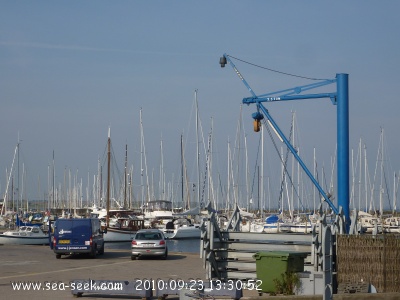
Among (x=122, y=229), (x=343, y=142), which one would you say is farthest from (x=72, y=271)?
(x=122, y=229)

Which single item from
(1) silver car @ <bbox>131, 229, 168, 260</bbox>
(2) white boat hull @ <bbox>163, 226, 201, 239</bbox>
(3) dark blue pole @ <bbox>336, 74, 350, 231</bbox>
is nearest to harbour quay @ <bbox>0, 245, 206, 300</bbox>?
(1) silver car @ <bbox>131, 229, 168, 260</bbox>

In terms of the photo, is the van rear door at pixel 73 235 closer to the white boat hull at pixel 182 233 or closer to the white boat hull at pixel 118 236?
the white boat hull at pixel 118 236

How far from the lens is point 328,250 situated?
44.2ft

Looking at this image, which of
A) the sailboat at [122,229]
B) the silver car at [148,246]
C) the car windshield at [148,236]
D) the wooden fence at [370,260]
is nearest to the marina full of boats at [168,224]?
the sailboat at [122,229]

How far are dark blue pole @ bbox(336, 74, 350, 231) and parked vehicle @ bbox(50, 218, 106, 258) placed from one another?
14.9m

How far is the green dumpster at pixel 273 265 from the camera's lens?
1886 centimetres

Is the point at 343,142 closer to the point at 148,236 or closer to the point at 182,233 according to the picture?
the point at 148,236

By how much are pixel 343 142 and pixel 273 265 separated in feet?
19.2

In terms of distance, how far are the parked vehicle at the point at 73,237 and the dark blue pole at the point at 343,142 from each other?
586 inches

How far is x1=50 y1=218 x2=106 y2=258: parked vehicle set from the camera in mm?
34094

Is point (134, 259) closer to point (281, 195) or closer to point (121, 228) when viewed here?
point (121, 228)

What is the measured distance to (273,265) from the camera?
19047mm

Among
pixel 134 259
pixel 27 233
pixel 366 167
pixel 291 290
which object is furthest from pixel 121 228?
pixel 291 290

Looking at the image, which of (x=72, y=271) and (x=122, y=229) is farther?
(x=122, y=229)
